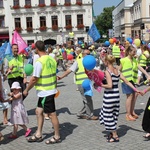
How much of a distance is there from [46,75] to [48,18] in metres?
45.0

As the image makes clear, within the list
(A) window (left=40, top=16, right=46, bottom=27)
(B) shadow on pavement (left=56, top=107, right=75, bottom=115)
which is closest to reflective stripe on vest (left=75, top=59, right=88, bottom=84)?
(B) shadow on pavement (left=56, top=107, right=75, bottom=115)

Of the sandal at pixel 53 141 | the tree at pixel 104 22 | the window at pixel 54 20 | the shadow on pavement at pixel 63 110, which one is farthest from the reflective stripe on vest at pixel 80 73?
the tree at pixel 104 22

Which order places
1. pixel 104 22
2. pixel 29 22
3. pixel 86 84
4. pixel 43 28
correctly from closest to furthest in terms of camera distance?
1. pixel 86 84
2. pixel 43 28
3. pixel 29 22
4. pixel 104 22

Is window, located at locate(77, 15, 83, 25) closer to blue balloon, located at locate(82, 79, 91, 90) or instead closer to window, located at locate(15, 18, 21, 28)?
window, located at locate(15, 18, 21, 28)

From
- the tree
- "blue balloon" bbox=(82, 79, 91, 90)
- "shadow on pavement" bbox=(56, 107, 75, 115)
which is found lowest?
"shadow on pavement" bbox=(56, 107, 75, 115)

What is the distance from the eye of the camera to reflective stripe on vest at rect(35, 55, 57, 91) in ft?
18.4

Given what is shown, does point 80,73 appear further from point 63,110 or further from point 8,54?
point 8,54

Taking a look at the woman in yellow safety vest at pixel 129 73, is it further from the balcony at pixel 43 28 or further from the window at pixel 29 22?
the window at pixel 29 22

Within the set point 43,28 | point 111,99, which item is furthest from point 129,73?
point 43,28

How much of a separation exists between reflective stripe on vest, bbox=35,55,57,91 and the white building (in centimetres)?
4328

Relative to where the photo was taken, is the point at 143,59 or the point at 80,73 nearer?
the point at 80,73

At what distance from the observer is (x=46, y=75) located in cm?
565

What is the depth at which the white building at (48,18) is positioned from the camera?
49031 mm

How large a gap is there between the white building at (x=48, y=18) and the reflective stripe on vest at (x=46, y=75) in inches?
1704
